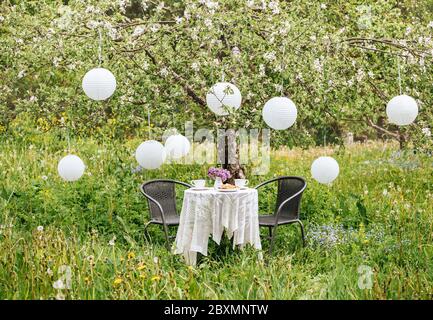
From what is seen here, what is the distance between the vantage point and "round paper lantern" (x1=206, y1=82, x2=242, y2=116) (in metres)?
5.09

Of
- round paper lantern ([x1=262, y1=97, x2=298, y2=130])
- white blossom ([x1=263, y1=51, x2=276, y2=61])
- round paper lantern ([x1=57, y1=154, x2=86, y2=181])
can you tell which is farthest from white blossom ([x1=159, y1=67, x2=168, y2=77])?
round paper lantern ([x1=262, y1=97, x2=298, y2=130])

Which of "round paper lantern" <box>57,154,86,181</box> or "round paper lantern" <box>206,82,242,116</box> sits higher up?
"round paper lantern" <box>206,82,242,116</box>

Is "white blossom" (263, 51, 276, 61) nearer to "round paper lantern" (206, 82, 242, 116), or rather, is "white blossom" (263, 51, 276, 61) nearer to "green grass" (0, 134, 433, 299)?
"round paper lantern" (206, 82, 242, 116)

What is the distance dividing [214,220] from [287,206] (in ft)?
3.37

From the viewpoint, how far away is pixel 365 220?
22.9ft

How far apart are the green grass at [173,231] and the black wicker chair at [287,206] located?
23 centimetres

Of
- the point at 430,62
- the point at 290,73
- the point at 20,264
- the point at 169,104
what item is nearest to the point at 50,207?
the point at 169,104

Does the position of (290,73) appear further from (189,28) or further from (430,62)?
(430,62)

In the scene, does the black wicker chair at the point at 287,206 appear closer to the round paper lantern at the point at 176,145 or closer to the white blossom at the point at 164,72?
the round paper lantern at the point at 176,145

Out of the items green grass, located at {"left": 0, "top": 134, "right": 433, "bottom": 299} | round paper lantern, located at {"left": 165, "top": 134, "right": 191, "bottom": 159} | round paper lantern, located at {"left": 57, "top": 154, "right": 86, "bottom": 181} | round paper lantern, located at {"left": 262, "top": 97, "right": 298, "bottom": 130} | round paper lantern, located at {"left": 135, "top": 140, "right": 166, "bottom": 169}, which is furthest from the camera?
round paper lantern, located at {"left": 165, "top": 134, "right": 191, "bottom": 159}

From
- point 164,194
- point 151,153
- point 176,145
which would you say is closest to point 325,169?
point 176,145

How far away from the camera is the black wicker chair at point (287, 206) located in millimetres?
6059

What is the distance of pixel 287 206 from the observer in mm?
6480

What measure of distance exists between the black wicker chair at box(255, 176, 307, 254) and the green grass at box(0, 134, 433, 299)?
23 centimetres
